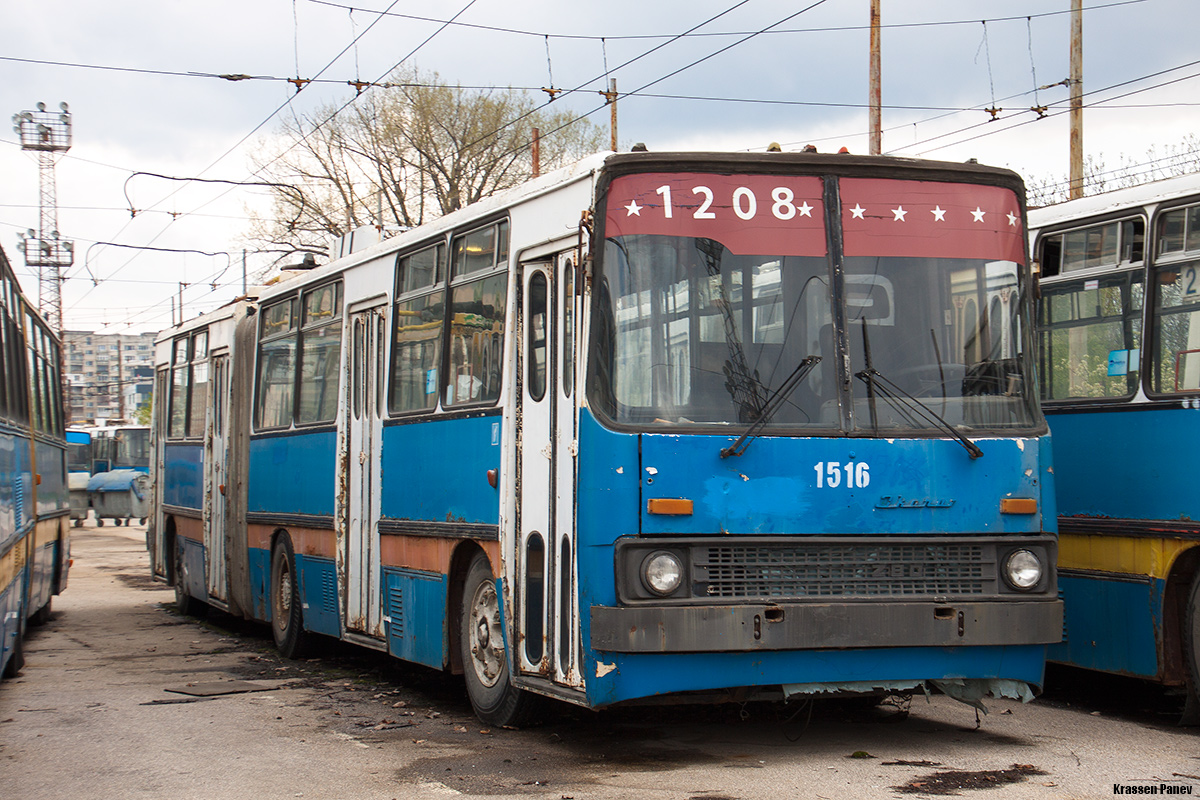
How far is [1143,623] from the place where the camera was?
862cm

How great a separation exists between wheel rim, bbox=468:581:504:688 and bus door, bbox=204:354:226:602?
694 cm

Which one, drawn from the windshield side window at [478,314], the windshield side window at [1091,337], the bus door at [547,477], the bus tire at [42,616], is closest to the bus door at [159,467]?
the bus tire at [42,616]

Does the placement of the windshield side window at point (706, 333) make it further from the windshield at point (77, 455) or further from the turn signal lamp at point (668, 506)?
the windshield at point (77, 455)

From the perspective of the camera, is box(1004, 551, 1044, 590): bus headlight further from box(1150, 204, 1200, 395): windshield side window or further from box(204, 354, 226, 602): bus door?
box(204, 354, 226, 602): bus door

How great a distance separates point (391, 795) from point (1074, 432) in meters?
4.99

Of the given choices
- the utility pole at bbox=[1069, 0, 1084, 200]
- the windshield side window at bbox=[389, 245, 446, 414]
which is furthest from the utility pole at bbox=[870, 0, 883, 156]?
the windshield side window at bbox=[389, 245, 446, 414]

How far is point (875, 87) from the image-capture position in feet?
69.5

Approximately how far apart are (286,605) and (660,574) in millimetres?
7223

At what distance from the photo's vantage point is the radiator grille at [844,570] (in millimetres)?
6973

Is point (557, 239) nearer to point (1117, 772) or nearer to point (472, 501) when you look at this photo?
point (472, 501)

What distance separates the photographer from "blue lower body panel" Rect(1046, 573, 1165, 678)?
28.1ft

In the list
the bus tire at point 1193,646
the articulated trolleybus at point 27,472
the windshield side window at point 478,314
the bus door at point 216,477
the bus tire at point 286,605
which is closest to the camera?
the bus tire at point 1193,646

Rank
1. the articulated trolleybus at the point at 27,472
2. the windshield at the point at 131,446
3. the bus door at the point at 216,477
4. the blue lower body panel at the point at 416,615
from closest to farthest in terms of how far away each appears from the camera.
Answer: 1. the blue lower body panel at the point at 416,615
2. the articulated trolleybus at the point at 27,472
3. the bus door at the point at 216,477
4. the windshield at the point at 131,446

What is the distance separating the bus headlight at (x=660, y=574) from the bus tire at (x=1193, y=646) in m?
3.30
